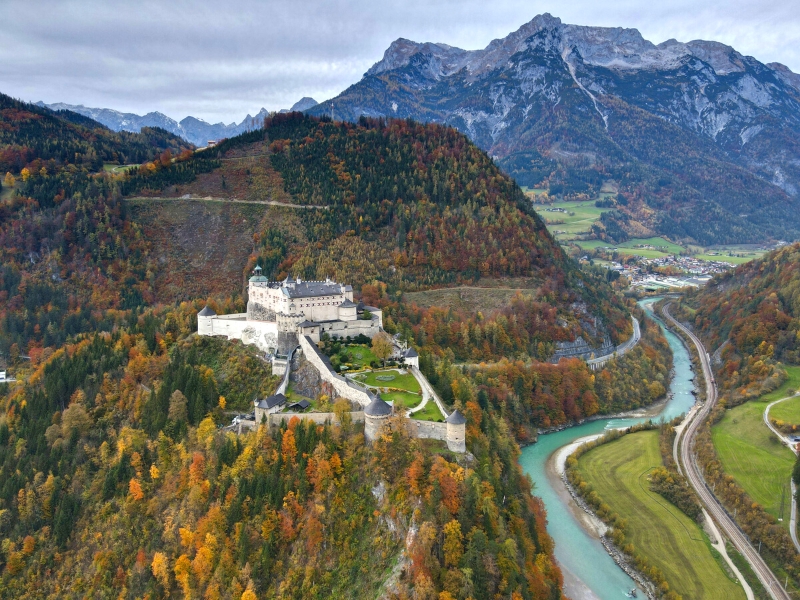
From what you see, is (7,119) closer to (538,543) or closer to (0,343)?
(0,343)

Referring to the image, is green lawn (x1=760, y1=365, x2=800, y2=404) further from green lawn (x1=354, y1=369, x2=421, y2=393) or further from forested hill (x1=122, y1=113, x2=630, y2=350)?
green lawn (x1=354, y1=369, x2=421, y2=393)

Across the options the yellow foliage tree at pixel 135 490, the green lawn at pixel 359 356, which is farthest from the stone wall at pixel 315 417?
the yellow foliage tree at pixel 135 490

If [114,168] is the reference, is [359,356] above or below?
below

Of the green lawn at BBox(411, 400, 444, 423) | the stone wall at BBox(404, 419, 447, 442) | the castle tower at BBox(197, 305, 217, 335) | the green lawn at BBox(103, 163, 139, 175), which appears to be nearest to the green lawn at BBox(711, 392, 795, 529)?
the green lawn at BBox(411, 400, 444, 423)

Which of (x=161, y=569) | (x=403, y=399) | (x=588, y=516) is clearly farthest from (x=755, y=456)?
(x=161, y=569)

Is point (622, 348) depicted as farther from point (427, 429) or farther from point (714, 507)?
point (427, 429)

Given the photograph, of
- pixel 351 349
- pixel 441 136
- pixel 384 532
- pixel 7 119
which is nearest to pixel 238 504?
pixel 384 532

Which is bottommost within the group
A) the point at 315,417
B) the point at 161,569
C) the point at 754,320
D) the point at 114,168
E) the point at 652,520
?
the point at 652,520
